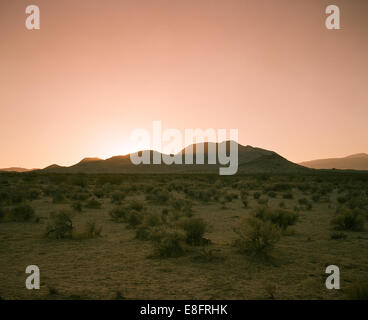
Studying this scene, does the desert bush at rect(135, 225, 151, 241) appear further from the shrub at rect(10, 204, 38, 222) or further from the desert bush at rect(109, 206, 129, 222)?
the shrub at rect(10, 204, 38, 222)

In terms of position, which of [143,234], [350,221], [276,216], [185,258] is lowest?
[185,258]

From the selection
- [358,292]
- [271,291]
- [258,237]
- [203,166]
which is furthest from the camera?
[203,166]

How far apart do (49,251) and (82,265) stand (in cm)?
207

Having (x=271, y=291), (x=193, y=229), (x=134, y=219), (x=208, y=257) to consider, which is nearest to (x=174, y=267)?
(x=208, y=257)

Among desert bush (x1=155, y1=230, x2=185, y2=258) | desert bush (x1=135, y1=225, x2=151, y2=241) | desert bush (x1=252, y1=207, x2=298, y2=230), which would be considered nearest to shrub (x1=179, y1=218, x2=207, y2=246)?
desert bush (x1=155, y1=230, x2=185, y2=258)

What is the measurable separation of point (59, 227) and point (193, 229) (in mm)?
5376

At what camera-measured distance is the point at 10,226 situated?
14.1 m

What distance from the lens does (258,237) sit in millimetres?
9531

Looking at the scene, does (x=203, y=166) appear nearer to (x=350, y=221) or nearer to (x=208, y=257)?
(x=350, y=221)

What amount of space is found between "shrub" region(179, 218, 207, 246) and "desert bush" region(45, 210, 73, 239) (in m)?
4.79

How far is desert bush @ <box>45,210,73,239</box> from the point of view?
11953 millimetres

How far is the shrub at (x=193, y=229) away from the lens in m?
10.7
